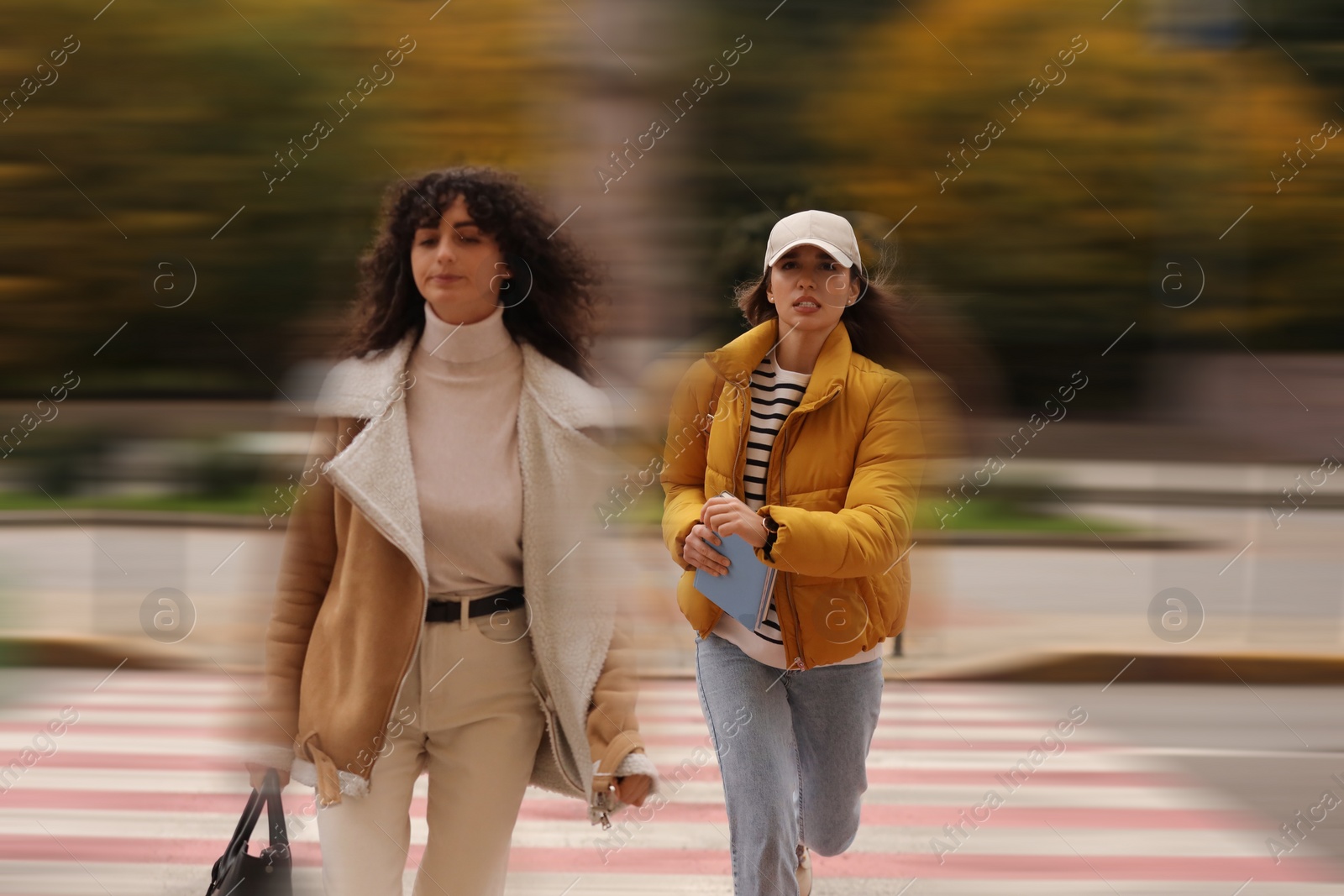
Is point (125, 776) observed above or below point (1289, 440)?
below

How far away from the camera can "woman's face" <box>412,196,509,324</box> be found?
2.01m

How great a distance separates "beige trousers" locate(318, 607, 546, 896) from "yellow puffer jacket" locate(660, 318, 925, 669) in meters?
0.42

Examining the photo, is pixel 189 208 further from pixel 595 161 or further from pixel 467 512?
pixel 467 512

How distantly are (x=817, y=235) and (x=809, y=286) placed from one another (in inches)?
4.5

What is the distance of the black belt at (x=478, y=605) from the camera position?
203 centimetres

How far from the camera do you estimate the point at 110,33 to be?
7.63 meters

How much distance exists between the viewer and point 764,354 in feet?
7.84

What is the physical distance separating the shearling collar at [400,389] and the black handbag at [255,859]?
62 cm

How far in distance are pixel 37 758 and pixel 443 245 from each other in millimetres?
3754

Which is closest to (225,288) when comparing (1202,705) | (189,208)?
(189,208)

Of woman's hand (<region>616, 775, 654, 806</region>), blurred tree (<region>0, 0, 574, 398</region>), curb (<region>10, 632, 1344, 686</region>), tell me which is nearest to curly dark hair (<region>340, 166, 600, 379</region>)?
woman's hand (<region>616, 775, 654, 806</region>)

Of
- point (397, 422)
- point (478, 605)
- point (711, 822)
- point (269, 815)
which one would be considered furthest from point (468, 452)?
point (711, 822)

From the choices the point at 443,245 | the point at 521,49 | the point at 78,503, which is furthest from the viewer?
the point at 78,503

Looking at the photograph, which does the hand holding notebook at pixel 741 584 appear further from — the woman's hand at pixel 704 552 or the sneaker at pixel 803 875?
the sneaker at pixel 803 875
